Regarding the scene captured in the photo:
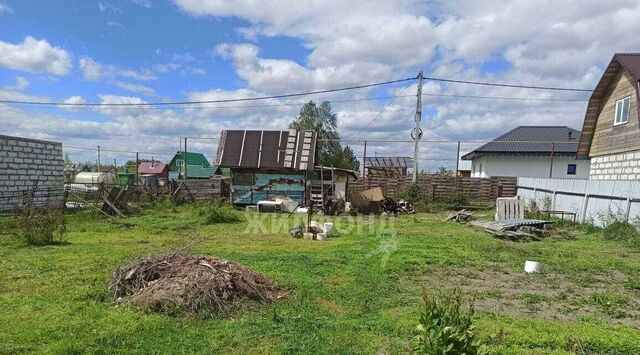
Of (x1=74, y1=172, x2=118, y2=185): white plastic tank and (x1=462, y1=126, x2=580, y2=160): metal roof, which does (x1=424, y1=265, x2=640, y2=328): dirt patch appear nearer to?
(x1=462, y1=126, x2=580, y2=160): metal roof

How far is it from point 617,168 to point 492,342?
14.7m

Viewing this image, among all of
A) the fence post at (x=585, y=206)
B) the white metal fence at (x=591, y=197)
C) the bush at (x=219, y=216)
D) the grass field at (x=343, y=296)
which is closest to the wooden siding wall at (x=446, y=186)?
the white metal fence at (x=591, y=197)

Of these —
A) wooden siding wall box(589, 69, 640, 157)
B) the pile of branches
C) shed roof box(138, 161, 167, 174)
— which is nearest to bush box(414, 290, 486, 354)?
wooden siding wall box(589, 69, 640, 157)

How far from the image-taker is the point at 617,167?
50.4 feet

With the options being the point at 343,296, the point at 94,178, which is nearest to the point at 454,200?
the point at 343,296

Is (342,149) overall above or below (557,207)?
above

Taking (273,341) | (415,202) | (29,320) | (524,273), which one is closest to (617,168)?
(415,202)

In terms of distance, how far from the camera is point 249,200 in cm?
2116

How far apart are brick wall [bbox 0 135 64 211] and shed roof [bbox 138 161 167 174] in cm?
2855

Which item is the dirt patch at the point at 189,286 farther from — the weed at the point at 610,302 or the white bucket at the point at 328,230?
the white bucket at the point at 328,230

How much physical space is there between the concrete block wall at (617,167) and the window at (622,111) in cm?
124

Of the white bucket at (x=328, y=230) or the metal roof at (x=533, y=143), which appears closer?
the white bucket at (x=328, y=230)

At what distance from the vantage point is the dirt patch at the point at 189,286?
16.0ft

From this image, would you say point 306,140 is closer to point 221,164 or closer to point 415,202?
point 221,164
